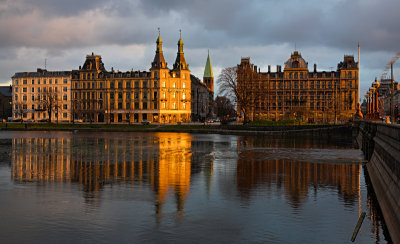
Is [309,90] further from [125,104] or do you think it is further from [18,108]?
[18,108]

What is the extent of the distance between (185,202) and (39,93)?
458ft

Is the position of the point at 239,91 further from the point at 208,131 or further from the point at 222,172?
the point at 222,172

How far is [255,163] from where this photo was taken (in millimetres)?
39906

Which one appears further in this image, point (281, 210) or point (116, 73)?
point (116, 73)

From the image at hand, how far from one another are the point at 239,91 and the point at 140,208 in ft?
270

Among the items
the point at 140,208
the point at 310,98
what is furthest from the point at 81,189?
the point at 310,98

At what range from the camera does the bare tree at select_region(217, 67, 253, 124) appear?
328ft

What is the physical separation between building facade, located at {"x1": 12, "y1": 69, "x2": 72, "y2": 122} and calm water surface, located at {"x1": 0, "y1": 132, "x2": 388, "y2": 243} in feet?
372

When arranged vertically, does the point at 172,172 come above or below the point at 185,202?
above

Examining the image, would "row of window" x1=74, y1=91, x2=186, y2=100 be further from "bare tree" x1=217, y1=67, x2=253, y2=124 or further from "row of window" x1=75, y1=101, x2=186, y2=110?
"bare tree" x1=217, y1=67, x2=253, y2=124

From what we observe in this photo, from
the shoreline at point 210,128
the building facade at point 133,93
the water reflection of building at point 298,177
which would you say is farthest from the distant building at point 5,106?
the water reflection of building at point 298,177

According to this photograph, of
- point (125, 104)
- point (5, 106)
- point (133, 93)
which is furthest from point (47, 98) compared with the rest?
point (5, 106)

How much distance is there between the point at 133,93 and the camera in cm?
14300

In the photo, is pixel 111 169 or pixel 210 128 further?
pixel 210 128
